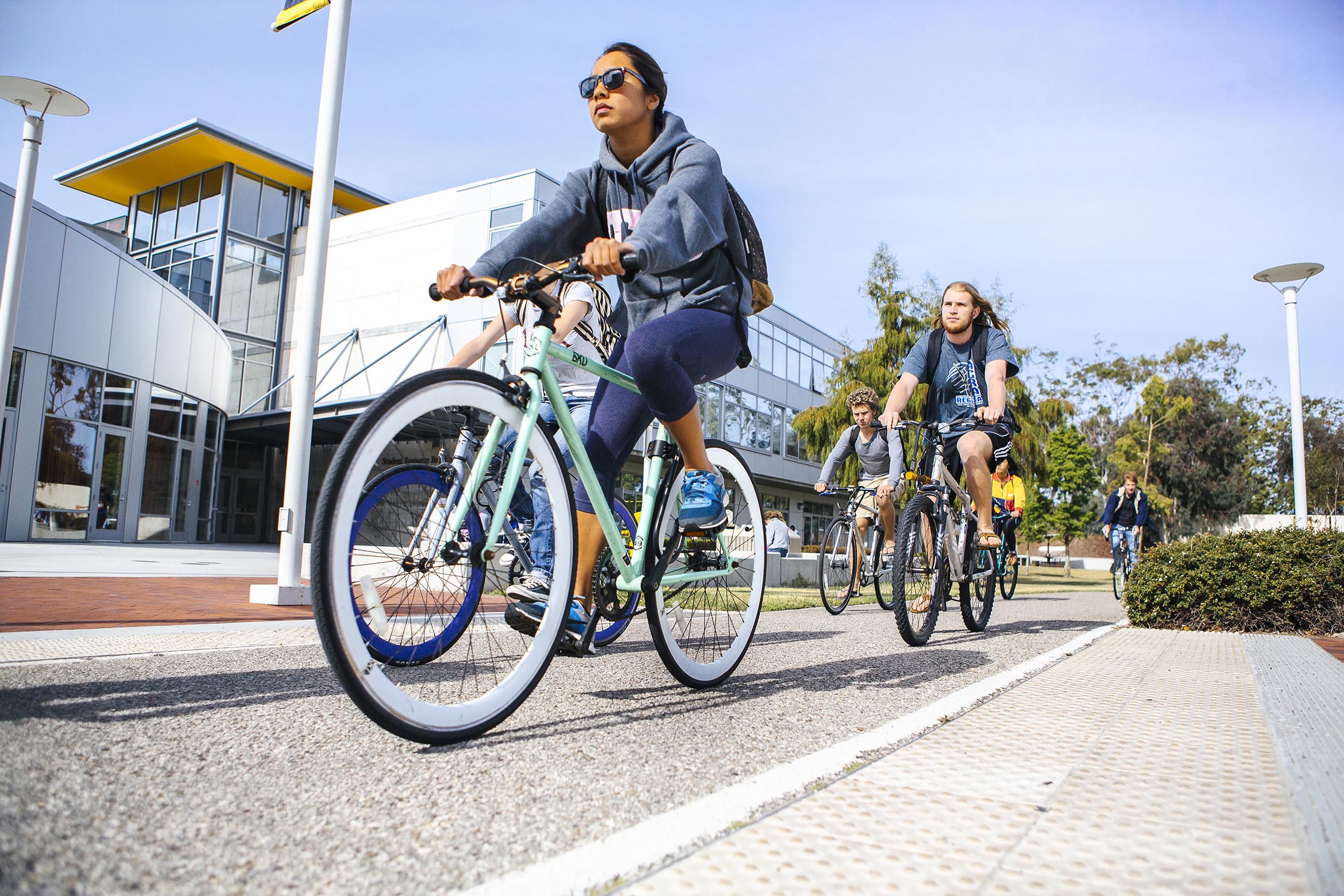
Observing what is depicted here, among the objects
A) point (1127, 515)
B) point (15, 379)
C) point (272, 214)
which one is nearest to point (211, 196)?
point (272, 214)

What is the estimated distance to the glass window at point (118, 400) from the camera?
60.5 ft

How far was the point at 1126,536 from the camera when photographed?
12953 mm

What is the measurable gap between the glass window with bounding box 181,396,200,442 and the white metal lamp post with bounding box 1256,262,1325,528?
2453 centimetres

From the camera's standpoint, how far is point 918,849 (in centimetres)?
136

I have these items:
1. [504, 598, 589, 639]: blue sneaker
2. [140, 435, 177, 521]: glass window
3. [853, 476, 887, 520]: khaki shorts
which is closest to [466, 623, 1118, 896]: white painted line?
[504, 598, 589, 639]: blue sneaker

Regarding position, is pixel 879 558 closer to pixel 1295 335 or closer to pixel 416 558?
pixel 416 558

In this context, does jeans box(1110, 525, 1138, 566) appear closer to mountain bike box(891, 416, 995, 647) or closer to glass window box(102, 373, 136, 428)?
mountain bike box(891, 416, 995, 647)

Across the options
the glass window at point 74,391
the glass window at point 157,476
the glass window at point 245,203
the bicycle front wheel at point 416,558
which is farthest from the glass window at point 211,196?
the bicycle front wheel at point 416,558

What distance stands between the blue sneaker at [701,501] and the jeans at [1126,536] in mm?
11962

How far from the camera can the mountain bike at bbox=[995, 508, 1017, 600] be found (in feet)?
28.3

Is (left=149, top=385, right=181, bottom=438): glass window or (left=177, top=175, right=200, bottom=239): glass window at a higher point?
(left=177, top=175, right=200, bottom=239): glass window

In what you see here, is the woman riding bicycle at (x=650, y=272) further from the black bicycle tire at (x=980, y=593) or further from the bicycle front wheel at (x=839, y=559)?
the bicycle front wheel at (x=839, y=559)

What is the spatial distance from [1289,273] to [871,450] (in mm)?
11229

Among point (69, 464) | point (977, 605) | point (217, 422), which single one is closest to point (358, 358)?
point (217, 422)
